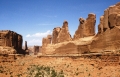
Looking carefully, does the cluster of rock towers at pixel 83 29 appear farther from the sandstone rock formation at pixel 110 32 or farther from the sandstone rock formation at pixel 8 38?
the sandstone rock formation at pixel 8 38

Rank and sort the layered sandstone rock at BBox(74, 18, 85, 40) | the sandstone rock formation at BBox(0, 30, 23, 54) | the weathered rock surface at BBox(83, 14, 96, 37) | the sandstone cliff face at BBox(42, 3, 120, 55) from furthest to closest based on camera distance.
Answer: the sandstone rock formation at BBox(0, 30, 23, 54), the layered sandstone rock at BBox(74, 18, 85, 40), the weathered rock surface at BBox(83, 14, 96, 37), the sandstone cliff face at BBox(42, 3, 120, 55)

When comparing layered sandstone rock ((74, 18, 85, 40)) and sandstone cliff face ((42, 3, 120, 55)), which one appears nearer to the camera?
sandstone cliff face ((42, 3, 120, 55))

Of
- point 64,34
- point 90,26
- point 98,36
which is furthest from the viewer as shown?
point 64,34

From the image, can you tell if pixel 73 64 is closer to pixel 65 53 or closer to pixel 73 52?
pixel 73 52

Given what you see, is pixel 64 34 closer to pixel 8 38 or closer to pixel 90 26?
pixel 90 26

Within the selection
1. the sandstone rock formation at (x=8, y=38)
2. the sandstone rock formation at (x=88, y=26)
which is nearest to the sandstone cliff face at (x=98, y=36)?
the sandstone rock formation at (x=88, y=26)

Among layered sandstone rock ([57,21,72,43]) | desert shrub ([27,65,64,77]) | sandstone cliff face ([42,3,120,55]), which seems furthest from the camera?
layered sandstone rock ([57,21,72,43])

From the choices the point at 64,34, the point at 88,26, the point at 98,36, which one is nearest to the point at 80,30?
the point at 88,26

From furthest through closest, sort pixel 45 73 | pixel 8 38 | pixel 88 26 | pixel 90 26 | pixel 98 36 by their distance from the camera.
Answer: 1. pixel 8 38
2. pixel 88 26
3. pixel 90 26
4. pixel 98 36
5. pixel 45 73

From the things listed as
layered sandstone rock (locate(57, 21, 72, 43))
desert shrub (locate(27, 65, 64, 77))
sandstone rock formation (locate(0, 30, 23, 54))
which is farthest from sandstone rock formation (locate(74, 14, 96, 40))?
sandstone rock formation (locate(0, 30, 23, 54))

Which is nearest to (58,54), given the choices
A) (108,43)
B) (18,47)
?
(108,43)

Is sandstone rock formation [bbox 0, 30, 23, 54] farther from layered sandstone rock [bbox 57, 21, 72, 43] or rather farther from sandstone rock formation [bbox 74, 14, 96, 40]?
sandstone rock formation [bbox 74, 14, 96, 40]

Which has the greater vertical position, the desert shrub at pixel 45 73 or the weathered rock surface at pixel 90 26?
the weathered rock surface at pixel 90 26

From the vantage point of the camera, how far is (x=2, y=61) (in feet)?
161
